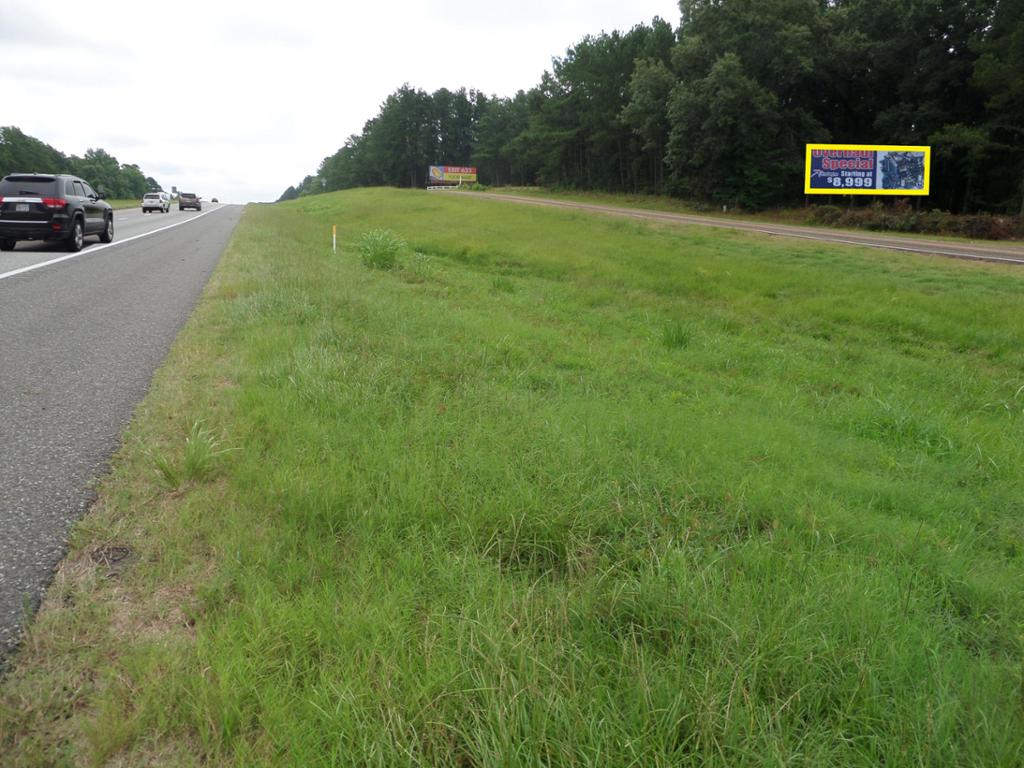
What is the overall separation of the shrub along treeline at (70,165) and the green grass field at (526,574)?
73.5 m

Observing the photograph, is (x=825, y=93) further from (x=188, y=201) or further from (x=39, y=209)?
(x=188, y=201)

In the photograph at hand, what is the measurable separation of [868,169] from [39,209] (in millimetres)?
37115

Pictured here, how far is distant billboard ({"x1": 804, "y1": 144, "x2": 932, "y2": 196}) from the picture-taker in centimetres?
3300

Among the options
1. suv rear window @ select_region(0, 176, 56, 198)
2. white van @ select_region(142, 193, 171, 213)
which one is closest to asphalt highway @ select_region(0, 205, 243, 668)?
suv rear window @ select_region(0, 176, 56, 198)

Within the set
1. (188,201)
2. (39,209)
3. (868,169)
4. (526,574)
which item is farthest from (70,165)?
(526,574)

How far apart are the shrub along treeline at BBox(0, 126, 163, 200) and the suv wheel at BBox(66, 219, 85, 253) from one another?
58468 mm

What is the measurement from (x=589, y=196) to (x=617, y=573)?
61477 millimetres

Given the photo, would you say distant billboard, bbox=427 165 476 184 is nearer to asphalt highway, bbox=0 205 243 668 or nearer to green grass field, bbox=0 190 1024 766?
asphalt highway, bbox=0 205 243 668

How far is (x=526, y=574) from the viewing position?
8.65 feet

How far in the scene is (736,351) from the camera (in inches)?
309

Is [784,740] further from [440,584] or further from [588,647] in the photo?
[440,584]

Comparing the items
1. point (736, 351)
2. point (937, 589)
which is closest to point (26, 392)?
point (937, 589)

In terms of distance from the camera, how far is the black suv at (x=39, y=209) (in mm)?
13562

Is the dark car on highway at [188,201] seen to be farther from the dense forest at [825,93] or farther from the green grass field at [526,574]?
the green grass field at [526,574]
